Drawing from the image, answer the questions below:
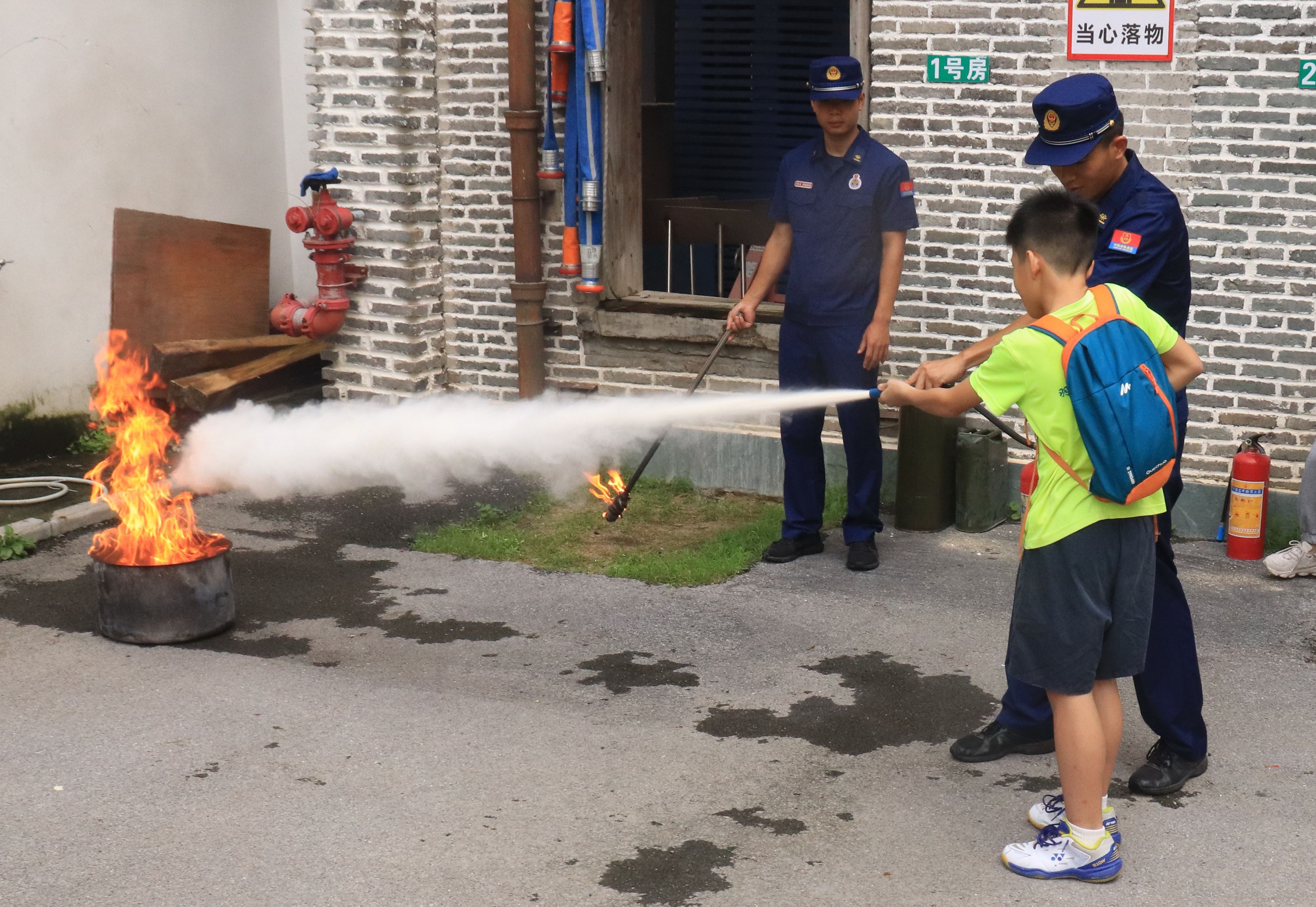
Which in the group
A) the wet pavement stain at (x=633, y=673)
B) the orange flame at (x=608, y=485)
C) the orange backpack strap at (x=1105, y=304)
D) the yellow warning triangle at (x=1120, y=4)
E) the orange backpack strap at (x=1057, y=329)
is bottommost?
the wet pavement stain at (x=633, y=673)

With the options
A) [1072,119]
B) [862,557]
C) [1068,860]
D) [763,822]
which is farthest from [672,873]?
[862,557]

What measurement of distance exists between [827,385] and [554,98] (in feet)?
9.00

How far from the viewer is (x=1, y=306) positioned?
888 cm

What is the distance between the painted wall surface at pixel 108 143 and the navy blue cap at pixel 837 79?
4.90 metres

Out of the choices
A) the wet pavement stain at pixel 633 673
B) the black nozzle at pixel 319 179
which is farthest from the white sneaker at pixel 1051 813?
the black nozzle at pixel 319 179

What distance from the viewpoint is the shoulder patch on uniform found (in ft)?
15.1

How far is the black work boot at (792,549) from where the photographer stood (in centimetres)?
739

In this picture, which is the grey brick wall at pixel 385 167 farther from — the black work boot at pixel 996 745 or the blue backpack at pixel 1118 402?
the blue backpack at pixel 1118 402

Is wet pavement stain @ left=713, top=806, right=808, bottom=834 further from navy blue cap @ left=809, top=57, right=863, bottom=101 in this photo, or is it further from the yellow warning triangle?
the yellow warning triangle

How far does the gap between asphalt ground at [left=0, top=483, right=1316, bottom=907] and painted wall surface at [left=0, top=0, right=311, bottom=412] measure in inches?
A: 95.3

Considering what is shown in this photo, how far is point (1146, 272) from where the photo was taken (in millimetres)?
4656

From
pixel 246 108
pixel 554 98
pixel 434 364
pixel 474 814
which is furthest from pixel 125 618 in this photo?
pixel 246 108

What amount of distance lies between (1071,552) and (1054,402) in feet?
1.51

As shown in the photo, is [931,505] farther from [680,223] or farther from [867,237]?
[680,223]
